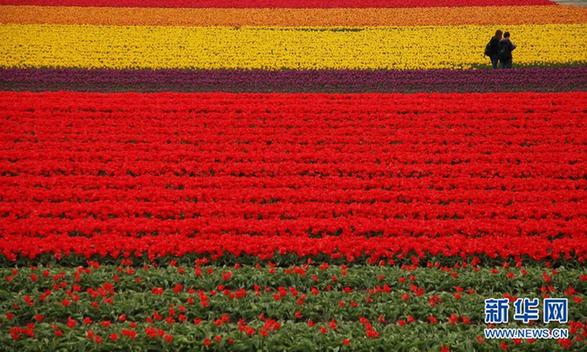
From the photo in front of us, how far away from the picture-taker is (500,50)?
16312mm

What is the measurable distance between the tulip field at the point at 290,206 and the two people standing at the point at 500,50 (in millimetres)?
444

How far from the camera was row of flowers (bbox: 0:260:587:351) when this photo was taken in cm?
570

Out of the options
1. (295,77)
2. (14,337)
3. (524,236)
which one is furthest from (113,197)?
(295,77)

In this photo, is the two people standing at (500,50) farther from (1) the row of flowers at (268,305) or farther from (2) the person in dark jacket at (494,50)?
(1) the row of flowers at (268,305)

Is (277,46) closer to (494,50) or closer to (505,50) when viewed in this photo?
(494,50)

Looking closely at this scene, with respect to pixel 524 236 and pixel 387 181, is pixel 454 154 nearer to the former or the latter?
pixel 387 181

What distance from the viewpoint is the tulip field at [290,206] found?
6.10 meters

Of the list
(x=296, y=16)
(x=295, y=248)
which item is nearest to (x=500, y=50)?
(x=295, y=248)

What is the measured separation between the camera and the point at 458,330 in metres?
5.93

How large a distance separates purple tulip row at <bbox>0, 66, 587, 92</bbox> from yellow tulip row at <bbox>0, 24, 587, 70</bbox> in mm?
1369

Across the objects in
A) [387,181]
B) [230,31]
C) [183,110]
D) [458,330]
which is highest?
[230,31]

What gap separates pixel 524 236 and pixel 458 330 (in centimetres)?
241

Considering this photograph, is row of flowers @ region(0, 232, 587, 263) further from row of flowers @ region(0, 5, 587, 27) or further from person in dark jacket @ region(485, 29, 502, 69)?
row of flowers @ region(0, 5, 587, 27)

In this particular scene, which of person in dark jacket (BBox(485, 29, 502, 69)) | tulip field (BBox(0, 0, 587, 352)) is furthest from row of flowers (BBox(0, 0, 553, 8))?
person in dark jacket (BBox(485, 29, 502, 69))
